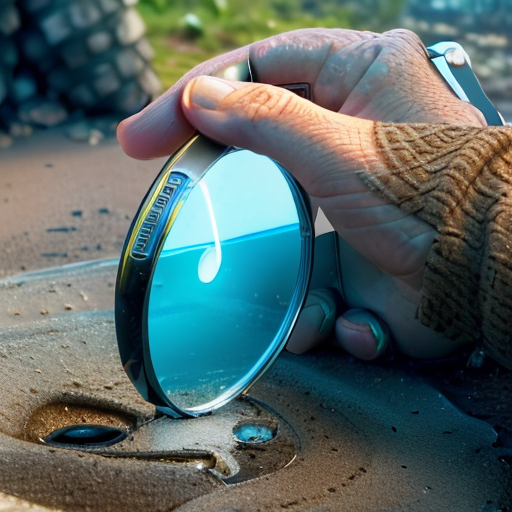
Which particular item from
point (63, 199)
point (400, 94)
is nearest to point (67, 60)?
point (63, 199)

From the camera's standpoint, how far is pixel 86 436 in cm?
111

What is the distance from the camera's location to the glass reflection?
1.07m

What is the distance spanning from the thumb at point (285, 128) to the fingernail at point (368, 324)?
0.30m

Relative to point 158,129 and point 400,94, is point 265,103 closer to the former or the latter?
point 158,129

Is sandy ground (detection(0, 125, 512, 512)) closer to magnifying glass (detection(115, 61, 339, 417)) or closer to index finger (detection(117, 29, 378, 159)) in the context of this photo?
magnifying glass (detection(115, 61, 339, 417))

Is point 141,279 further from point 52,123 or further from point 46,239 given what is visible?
point 52,123

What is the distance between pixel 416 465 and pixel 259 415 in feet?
0.81

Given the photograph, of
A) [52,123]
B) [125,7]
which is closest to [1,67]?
[52,123]

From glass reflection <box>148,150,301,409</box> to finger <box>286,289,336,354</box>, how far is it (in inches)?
2.9

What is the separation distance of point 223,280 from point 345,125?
29 centimetres

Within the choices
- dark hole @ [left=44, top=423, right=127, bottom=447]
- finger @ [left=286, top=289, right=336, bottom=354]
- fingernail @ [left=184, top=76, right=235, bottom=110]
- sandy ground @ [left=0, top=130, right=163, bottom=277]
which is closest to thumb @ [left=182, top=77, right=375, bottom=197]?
fingernail @ [left=184, top=76, right=235, bottom=110]

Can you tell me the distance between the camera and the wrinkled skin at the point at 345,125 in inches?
42.4

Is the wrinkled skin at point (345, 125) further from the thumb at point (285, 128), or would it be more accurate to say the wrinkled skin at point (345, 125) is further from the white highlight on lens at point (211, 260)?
the white highlight on lens at point (211, 260)

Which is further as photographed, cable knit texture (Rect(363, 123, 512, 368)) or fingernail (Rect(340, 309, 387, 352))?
fingernail (Rect(340, 309, 387, 352))
